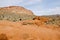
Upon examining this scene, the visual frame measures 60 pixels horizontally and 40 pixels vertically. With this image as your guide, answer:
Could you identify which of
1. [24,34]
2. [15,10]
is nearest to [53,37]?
[24,34]

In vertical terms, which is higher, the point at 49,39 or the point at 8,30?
the point at 8,30

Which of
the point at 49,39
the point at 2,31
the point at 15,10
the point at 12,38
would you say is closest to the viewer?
the point at 12,38

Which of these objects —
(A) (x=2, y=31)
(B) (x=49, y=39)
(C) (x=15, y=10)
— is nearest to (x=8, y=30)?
(A) (x=2, y=31)

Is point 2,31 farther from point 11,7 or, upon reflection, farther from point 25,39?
point 11,7

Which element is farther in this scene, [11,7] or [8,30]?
[11,7]

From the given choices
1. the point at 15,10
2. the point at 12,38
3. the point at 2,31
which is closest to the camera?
the point at 12,38

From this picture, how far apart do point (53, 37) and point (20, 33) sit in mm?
2404

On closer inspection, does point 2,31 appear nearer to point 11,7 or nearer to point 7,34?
point 7,34

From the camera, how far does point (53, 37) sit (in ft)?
31.9

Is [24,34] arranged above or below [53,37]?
above

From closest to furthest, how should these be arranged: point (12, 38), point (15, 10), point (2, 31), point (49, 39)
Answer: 1. point (12, 38)
2. point (2, 31)
3. point (49, 39)
4. point (15, 10)

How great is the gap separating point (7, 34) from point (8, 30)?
0.56 meters

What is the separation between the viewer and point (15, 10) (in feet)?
136

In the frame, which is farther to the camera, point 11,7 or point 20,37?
point 11,7
